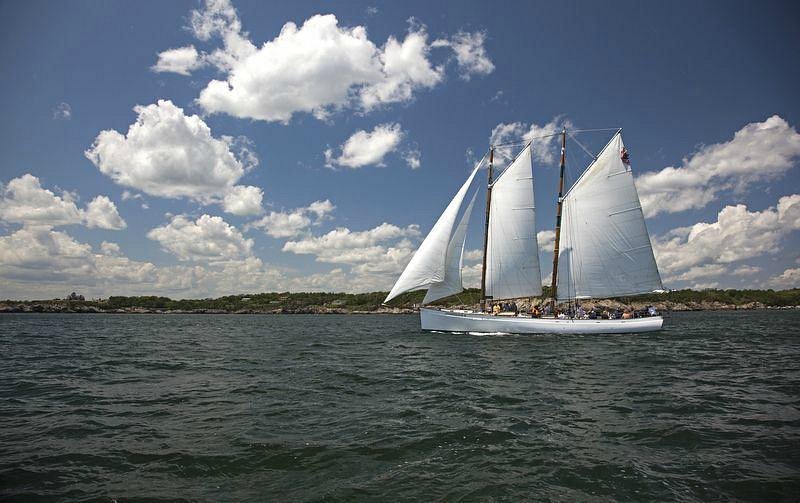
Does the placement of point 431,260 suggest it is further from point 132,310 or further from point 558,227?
point 132,310

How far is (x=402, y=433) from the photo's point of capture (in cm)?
1108

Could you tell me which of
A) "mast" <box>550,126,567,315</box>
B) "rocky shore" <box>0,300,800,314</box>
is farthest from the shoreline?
"mast" <box>550,126,567,315</box>

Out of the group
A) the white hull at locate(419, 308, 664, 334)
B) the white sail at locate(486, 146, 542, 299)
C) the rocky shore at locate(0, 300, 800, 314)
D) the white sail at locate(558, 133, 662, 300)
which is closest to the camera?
the white hull at locate(419, 308, 664, 334)

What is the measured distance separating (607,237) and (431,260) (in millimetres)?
19030

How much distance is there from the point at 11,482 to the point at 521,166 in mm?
46997

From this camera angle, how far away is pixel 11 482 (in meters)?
8.11

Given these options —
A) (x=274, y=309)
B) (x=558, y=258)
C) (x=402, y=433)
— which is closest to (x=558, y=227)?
(x=558, y=258)

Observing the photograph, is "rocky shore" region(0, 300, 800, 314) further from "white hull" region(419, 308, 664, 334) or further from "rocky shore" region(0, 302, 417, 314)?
"white hull" region(419, 308, 664, 334)

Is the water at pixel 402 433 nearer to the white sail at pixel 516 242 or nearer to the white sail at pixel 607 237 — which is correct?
the white sail at pixel 607 237

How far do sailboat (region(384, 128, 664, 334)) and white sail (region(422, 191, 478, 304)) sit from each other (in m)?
0.11

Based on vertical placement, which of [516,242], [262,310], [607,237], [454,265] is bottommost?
[262,310]

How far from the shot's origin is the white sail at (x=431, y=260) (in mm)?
44688

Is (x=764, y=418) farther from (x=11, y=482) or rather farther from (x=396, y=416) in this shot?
(x=11, y=482)

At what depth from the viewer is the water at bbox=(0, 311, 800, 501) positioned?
792cm
